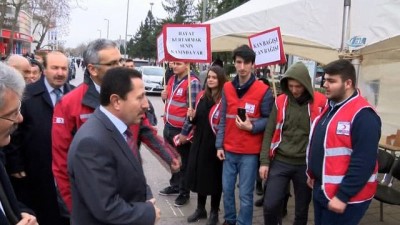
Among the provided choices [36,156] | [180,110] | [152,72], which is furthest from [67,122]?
[152,72]

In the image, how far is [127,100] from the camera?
214 cm

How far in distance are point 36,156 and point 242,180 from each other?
2044 millimetres

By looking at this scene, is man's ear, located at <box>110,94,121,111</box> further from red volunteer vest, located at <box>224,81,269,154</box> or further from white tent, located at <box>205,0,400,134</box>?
white tent, located at <box>205,0,400,134</box>

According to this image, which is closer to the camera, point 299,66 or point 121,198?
point 121,198

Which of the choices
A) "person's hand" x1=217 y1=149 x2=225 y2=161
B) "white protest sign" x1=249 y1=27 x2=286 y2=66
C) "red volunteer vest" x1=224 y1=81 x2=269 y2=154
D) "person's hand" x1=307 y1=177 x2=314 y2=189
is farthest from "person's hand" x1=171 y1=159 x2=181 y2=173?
"white protest sign" x1=249 y1=27 x2=286 y2=66

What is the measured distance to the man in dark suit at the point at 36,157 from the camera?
333cm

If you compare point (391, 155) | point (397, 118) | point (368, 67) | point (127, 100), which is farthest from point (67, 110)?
→ point (397, 118)

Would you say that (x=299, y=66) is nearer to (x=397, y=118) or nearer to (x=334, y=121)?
(x=334, y=121)

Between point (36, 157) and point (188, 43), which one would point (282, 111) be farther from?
point (36, 157)

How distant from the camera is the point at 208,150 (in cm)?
496

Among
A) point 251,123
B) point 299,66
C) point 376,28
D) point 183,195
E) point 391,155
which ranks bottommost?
point 183,195

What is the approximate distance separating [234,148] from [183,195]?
1.72m

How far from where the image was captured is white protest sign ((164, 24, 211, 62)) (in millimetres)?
5398

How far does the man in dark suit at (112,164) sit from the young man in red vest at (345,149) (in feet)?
5.28
